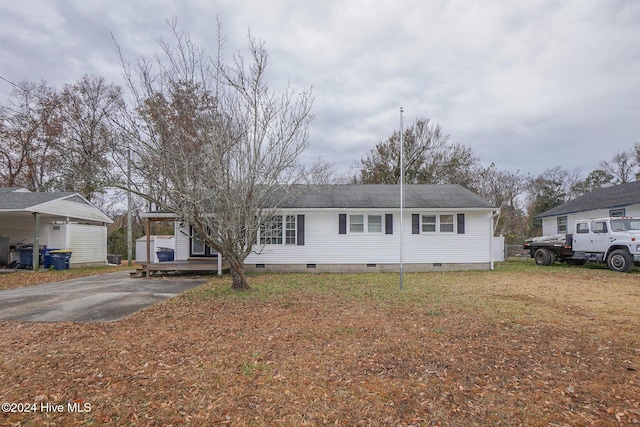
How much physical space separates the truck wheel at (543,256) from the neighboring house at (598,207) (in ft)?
16.8

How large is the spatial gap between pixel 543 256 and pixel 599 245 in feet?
8.02

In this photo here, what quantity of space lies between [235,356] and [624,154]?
41.9 meters

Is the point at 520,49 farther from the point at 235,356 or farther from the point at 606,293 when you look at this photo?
the point at 235,356

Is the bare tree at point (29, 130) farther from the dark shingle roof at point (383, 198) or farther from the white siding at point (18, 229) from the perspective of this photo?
the dark shingle roof at point (383, 198)

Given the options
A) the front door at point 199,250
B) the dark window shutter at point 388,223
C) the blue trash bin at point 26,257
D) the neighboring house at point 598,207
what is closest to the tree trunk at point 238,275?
the front door at point 199,250

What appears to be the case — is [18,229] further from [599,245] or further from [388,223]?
[599,245]

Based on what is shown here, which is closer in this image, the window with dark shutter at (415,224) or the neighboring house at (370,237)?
the neighboring house at (370,237)

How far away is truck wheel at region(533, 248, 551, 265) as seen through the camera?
1529 cm

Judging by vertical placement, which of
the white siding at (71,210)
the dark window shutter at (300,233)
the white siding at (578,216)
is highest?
the white siding at (71,210)

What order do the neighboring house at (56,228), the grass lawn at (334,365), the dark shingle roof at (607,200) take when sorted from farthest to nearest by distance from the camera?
the dark shingle roof at (607,200), the neighboring house at (56,228), the grass lawn at (334,365)

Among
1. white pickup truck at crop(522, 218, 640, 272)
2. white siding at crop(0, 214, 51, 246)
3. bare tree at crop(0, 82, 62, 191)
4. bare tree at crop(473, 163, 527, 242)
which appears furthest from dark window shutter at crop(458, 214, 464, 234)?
bare tree at crop(0, 82, 62, 191)

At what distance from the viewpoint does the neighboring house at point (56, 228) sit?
608 inches

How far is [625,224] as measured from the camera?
12789 mm

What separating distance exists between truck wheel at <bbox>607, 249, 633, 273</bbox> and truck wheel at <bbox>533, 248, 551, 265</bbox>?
8.10 ft
